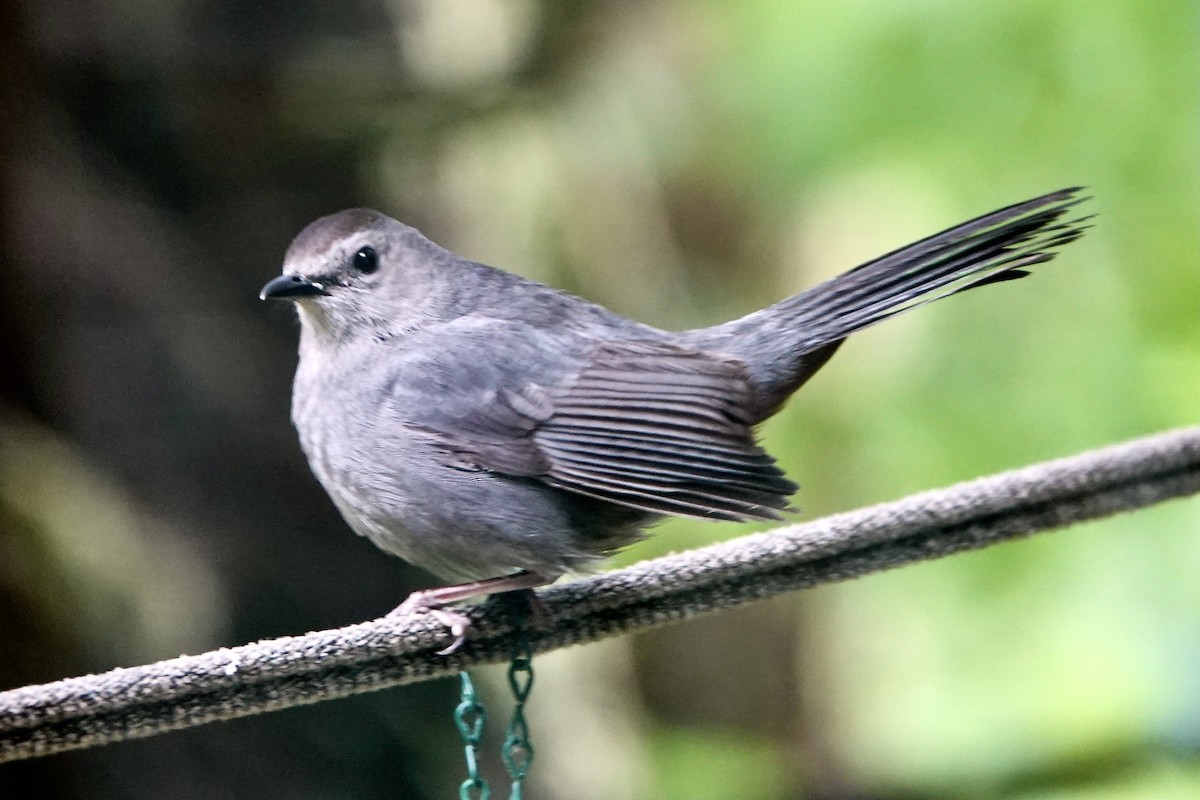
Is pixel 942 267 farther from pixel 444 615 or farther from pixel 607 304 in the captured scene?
pixel 607 304

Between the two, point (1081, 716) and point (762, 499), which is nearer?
point (762, 499)

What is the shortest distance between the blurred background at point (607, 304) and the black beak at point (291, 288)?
4.92ft

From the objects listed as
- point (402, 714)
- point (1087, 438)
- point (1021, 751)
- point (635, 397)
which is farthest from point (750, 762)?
point (635, 397)

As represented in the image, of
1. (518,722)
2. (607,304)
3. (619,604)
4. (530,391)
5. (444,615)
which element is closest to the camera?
(518,722)

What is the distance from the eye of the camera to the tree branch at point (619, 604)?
2.08 meters

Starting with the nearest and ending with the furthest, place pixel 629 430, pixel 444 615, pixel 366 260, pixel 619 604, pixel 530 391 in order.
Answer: pixel 444 615, pixel 619 604, pixel 629 430, pixel 530 391, pixel 366 260

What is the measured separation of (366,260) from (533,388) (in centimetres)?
50

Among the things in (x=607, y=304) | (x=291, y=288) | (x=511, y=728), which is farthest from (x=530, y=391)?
(x=607, y=304)

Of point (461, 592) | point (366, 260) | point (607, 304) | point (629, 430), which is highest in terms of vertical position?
point (607, 304)

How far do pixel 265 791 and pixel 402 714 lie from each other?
0.48 m

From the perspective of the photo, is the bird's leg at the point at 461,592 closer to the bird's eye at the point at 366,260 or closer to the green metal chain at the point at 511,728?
the green metal chain at the point at 511,728

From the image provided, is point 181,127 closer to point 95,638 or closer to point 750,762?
point 95,638

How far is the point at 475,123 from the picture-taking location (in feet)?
15.1

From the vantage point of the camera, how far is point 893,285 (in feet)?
9.04
